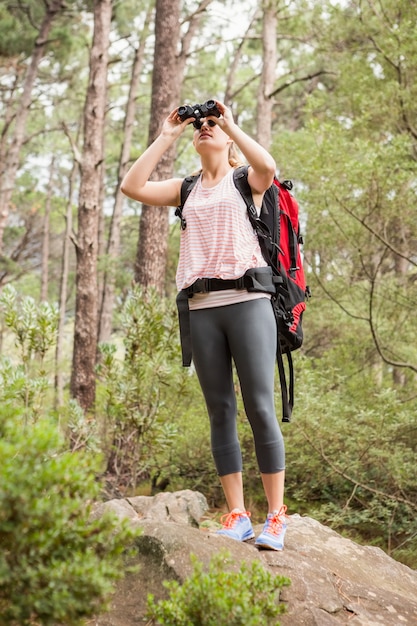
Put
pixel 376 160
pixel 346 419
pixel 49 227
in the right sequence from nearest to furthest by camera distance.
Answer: pixel 346 419
pixel 376 160
pixel 49 227

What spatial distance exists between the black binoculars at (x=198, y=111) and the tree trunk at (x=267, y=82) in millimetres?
7547

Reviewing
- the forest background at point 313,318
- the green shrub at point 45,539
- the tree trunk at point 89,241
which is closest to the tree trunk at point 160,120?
the forest background at point 313,318

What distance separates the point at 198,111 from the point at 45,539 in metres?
1.99

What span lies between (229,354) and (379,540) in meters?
3.11

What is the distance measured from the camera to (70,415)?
5.10 meters

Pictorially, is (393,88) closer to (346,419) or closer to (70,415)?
(346,419)

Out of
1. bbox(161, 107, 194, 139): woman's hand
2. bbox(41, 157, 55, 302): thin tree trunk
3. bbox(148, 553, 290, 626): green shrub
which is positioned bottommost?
bbox(148, 553, 290, 626): green shrub

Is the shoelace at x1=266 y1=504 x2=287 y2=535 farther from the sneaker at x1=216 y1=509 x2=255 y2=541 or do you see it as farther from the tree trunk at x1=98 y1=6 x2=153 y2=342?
the tree trunk at x1=98 y1=6 x2=153 y2=342

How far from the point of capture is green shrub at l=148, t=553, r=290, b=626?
1810 mm

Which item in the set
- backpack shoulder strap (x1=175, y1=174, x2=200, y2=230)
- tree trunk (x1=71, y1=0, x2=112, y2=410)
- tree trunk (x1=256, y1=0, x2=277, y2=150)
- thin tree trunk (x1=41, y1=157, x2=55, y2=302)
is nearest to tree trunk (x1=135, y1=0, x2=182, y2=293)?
tree trunk (x1=71, y1=0, x2=112, y2=410)

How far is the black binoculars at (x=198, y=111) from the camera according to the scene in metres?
2.86

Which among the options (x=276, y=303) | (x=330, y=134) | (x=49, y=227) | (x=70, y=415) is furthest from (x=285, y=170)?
(x=49, y=227)

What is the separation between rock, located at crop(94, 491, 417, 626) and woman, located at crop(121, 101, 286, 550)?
0.21 m

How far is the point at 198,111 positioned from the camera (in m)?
2.93
